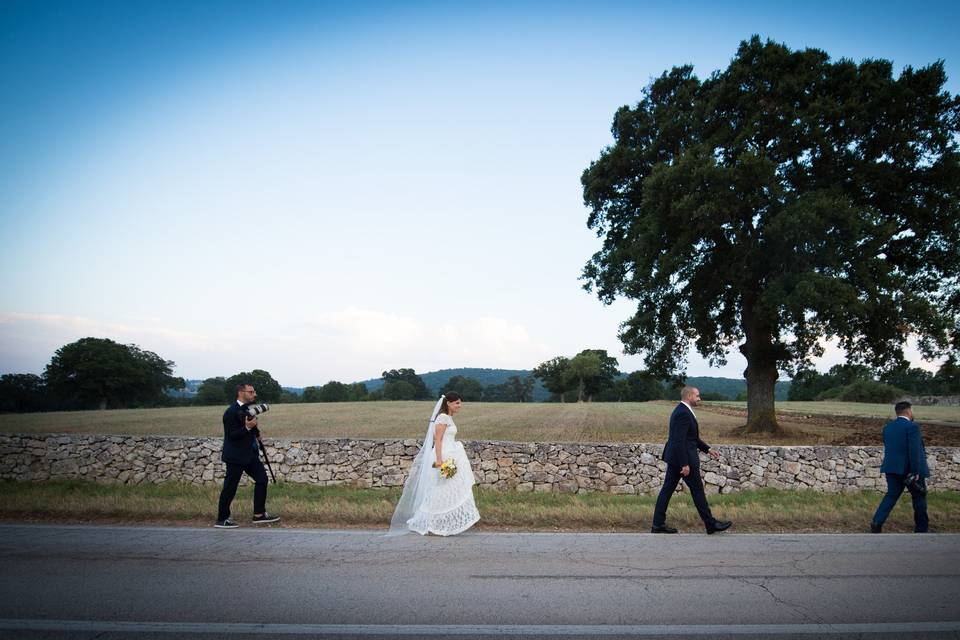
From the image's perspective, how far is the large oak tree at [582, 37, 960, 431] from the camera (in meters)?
18.9

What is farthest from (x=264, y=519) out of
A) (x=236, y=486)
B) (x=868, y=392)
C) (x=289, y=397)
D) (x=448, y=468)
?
(x=868, y=392)

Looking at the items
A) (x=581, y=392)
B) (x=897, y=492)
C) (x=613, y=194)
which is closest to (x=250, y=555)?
(x=897, y=492)

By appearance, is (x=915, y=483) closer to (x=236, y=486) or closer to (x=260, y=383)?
(x=236, y=486)

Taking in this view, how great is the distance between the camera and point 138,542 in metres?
6.66

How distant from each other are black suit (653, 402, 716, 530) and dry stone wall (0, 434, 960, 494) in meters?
4.10

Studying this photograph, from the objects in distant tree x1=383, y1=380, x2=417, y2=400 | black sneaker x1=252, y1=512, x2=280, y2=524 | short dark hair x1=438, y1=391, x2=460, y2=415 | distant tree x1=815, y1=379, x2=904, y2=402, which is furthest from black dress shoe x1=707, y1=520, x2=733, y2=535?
distant tree x1=383, y1=380, x2=417, y2=400

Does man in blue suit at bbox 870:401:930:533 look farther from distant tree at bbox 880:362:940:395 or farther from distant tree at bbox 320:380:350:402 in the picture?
distant tree at bbox 880:362:940:395

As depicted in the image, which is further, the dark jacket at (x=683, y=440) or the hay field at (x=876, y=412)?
the hay field at (x=876, y=412)

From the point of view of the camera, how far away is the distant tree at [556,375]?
117 meters

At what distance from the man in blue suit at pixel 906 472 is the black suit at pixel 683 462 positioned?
8.51ft

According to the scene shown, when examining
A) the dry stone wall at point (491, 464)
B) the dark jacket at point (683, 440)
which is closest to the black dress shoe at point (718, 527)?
the dark jacket at point (683, 440)

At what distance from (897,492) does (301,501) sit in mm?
9287

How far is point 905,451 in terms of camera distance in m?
7.71

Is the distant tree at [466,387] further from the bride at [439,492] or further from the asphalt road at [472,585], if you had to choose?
the asphalt road at [472,585]
